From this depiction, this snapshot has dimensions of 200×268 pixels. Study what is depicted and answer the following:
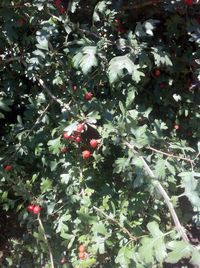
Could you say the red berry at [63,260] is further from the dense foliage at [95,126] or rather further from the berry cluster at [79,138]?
the berry cluster at [79,138]

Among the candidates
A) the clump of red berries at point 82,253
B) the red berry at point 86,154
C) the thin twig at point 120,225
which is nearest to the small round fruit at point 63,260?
the clump of red berries at point 82,253

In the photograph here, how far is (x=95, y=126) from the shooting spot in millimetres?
2098

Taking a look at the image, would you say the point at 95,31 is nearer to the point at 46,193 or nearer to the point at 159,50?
the point at 159,50

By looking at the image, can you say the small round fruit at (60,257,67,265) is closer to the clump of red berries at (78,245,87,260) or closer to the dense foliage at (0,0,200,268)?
the dense foliage at (0,0,200,268)

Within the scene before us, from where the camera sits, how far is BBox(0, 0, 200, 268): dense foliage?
2.05 metres

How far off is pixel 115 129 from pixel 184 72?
1177 mm

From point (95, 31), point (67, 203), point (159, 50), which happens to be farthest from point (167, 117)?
point (67, 203)

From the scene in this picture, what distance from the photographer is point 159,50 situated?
2.51 m

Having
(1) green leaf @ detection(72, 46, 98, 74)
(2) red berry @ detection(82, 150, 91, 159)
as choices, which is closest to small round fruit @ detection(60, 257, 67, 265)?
(2) red berry @ detection(82, 150, 91, 159)

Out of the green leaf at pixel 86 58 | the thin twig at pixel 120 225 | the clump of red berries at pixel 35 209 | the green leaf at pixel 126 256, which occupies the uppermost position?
the green leaf at pixel 86 58

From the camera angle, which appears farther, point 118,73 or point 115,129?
point 118,73

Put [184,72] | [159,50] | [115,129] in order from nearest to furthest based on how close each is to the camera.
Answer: [115,129], [159,50], [184,72]

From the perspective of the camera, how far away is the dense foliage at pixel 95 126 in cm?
205

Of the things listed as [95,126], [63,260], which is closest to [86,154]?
[95,126]
